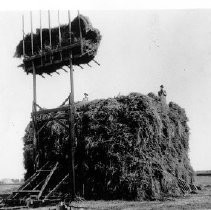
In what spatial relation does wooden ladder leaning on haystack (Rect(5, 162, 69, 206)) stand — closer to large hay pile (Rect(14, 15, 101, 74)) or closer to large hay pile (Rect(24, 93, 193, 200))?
large hay pile (Rect(24, 93, 193, 200))

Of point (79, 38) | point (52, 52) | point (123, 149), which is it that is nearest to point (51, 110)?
point (52, 52)

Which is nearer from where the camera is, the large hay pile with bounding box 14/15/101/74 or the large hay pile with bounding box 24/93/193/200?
the large hay pile with bounding box 24/93/193/200

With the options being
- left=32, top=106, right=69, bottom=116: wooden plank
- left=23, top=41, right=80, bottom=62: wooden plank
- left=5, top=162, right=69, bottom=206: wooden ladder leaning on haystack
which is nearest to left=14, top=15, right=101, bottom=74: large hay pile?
left=23, top=41, right=80, bottom=62: wooden plank

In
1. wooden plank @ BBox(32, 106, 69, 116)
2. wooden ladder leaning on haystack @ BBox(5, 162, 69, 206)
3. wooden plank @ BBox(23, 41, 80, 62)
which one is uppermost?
wooden plank @ BBox(23, 41, 80, 62)

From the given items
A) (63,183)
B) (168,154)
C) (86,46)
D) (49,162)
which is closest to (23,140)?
(49,162)

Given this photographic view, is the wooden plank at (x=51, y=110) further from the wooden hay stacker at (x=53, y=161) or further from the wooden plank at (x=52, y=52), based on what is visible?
the wooden plank at (x=52, y=52)

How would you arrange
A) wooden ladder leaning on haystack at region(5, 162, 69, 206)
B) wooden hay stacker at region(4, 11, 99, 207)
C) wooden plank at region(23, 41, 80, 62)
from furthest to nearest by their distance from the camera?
wooden plank at region(23, 41, 80, 62), wooden hay stacker at region(4, 11, 99, 207), wooden ladder leaning on haystack at region(5, 162, 69, 206)

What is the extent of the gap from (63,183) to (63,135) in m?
2.38

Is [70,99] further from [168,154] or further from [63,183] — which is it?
[168,154]

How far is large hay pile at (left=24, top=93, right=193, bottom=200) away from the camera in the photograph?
15.7 meters

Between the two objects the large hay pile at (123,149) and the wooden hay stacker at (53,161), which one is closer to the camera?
the large hay pile at (123,149)

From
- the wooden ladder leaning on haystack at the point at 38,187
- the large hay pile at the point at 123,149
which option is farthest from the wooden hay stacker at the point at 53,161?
the large hay pile at the point at 123,149

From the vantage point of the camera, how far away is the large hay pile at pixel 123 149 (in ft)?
51.5

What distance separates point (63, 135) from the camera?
715 inches
